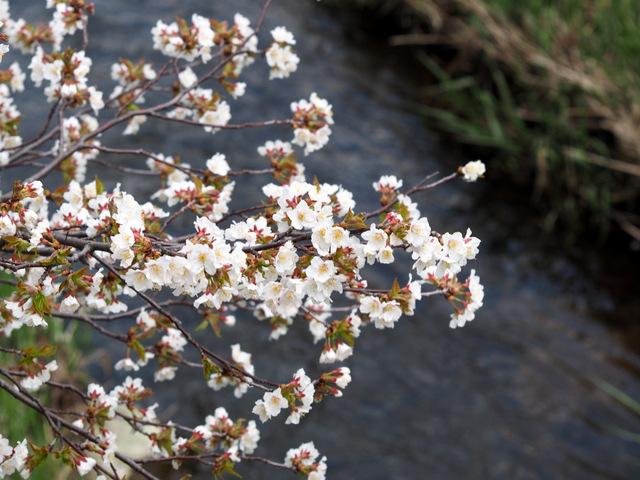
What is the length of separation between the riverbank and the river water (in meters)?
0.35

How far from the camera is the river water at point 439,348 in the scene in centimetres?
449

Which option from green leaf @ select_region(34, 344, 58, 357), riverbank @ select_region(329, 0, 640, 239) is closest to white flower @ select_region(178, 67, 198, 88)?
green leaf @ select_region(34, 344, 58, 357)

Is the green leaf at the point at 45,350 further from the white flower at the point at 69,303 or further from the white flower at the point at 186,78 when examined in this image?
the white flower at the point at 186,78

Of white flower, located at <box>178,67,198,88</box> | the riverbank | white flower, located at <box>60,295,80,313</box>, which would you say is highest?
white flower, located at <box>178,67,198,88</box>

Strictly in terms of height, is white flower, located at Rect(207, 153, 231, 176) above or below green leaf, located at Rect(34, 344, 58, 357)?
above

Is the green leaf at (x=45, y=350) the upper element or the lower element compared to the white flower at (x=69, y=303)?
lower

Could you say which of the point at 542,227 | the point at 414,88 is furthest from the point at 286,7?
the point at 542,227

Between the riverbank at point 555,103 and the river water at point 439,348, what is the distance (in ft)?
1.14

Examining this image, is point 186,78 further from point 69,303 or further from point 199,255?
point 199,255

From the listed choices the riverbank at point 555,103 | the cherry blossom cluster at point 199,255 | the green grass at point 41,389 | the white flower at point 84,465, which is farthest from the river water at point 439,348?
the white flower at point 84,465

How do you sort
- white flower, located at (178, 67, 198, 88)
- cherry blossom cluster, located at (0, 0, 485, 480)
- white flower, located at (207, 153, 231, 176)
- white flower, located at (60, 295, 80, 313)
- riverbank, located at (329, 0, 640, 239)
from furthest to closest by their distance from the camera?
riverbank, located at (329, 0, 640, 239) → white flower, located at (178, 67, 198, 88) → white flower, located at (207, 153, 231, 176) → white flower, located at (60, 295, 80, 313) → cherry blossom cluster, located at (0, 0, 485, 480)

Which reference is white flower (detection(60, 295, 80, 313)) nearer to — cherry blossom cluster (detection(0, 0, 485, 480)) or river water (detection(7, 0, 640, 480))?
cherry blossom cluster (detection(0, 0, 485, 480))

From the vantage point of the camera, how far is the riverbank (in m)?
5.93

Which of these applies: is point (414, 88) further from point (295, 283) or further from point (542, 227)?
point (295, 283)
